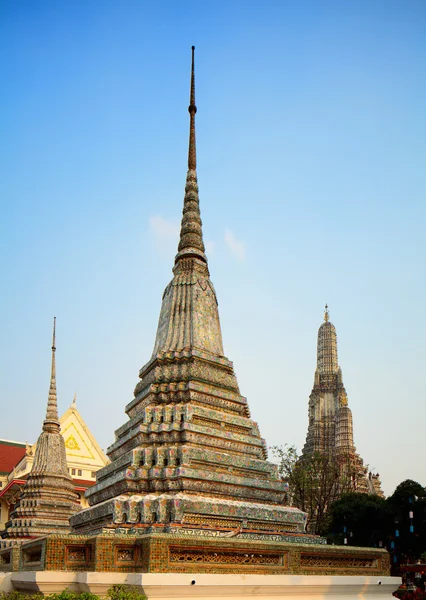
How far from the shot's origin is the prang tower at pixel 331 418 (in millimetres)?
60188

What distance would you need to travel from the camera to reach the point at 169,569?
9766 mm

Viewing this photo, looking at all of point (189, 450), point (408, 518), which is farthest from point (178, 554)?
point (408, 518)

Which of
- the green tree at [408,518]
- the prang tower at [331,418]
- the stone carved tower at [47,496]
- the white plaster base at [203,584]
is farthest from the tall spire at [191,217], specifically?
the prang tower at [331,418]

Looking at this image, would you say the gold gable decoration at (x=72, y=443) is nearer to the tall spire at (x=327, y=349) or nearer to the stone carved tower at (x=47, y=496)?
the stone carved tower at (x=47, y=496)

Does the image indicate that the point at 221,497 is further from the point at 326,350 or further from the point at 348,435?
the point at 326,350

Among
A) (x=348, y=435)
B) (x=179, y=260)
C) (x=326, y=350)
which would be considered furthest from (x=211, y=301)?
(x=326, y=350)

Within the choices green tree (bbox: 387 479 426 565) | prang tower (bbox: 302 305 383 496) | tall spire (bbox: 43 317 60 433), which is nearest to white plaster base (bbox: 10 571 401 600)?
tall spire (bbox: 43 317 60 433)

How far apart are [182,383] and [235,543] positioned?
4.30 metres

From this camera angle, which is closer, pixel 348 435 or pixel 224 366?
pixel 224 366

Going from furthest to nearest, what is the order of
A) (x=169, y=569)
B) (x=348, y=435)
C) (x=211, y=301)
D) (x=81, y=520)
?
(x=348, y=435), (x=211, y=301), (x=81, y=520), (x=169, y=569)

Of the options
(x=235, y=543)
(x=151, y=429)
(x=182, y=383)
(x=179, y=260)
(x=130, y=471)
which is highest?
(x=179, y=260)

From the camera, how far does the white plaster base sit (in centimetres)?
945

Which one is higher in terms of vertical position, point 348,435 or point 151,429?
point 348,435

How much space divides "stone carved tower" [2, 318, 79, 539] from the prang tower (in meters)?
36.3
